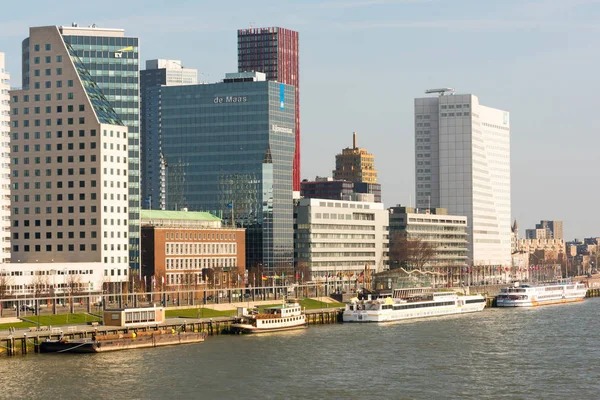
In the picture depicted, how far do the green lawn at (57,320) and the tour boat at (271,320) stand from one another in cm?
2215

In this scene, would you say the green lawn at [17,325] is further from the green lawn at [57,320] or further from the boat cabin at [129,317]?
the boat cabin at [129,317]

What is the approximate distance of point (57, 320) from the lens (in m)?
172

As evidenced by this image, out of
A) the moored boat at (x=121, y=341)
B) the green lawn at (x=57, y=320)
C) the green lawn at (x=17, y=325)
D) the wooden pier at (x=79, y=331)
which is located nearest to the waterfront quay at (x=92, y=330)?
the wooden pier at (x=79, y=331)

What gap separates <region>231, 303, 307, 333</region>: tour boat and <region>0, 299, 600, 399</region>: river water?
16.0 feet

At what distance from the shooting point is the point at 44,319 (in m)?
172

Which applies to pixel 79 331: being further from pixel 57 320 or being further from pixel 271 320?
pixel 271 320

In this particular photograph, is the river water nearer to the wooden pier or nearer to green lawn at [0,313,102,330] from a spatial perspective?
the wooden pier

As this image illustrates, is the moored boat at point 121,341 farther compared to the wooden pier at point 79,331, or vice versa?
the moored boat at point 121,341

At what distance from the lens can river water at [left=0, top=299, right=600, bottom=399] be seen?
384ft

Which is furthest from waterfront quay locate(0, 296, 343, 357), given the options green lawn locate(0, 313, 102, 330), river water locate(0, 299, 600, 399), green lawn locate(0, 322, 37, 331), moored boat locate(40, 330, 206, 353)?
river water locate(0, 299, 600, 399)

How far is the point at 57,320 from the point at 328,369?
2186 inches

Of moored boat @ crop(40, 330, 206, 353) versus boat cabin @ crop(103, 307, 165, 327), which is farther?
boat cabin @ crop(103, 307, 165, 327)

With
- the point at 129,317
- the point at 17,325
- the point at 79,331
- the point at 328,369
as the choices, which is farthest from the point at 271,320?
the point at 328,369

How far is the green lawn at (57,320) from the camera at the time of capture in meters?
166
